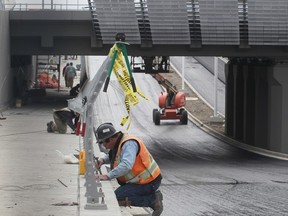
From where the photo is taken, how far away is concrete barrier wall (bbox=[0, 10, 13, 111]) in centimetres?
3909

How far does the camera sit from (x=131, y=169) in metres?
11.4

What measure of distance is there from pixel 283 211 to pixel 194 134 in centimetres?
2375

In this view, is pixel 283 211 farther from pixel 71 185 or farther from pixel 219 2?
pixel 219 2

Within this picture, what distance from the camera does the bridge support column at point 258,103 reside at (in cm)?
3434

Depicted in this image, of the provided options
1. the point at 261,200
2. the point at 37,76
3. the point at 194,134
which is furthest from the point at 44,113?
the point at 37,76

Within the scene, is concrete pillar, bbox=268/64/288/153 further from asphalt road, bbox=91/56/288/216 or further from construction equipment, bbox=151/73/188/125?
construction equipment, bbox=151/73/188/125

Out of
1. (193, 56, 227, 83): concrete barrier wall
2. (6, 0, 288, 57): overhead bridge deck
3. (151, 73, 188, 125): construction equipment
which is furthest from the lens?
(193, 56, 227, 83): concrete barrier wall

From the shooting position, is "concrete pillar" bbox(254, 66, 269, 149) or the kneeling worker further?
"concrete pillar" bbox(254, 66, 269, 149)

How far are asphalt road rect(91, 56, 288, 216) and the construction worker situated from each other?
493cm

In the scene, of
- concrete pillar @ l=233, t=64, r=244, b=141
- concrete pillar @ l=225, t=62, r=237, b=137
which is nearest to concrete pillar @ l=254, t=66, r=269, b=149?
concrete pillar @ l=233, t=64, r=244, b=141

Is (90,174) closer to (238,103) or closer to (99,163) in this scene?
(99,163)

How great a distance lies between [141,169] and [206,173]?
1472 cm

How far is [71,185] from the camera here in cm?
1666

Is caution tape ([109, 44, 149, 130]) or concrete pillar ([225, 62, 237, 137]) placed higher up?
caution tape ([109, 44, 149, 130])
